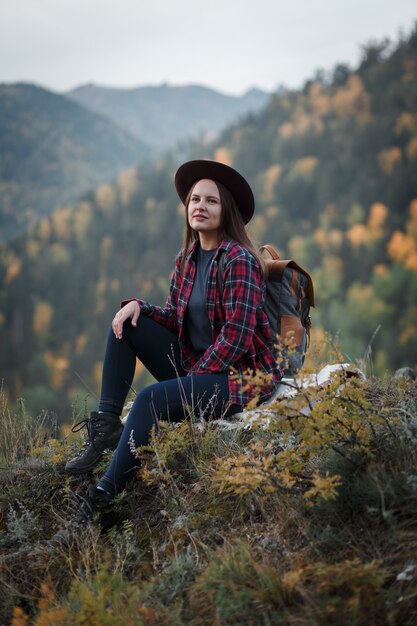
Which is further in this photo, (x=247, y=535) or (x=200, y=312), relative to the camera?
(x=200, y=312)

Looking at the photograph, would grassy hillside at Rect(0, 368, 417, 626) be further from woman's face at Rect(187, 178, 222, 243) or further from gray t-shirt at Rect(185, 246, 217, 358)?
woman's face at Rect(187, 178, 222, 243)

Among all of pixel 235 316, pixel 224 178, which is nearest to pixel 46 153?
pixel 224 178

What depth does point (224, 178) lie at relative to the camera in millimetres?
3424

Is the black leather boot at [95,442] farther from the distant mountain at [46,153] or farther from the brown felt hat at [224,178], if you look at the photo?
the distant mountain at [46,153]

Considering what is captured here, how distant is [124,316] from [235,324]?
1.85 ft

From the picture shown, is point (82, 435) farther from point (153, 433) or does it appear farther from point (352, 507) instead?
point (352, 507)

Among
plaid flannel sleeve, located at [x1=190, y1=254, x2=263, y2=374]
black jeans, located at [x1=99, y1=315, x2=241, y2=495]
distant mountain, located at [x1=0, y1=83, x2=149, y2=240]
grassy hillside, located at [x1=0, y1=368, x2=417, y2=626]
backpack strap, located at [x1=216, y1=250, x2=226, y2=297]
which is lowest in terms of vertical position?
grassy hillside, located at [x1=0, y1=368, x2=417, y2=626]

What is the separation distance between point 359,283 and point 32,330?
39126 millimetres

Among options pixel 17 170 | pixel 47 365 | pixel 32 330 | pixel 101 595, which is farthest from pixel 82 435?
pixel 17 170

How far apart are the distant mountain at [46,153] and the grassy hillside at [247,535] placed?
442ft

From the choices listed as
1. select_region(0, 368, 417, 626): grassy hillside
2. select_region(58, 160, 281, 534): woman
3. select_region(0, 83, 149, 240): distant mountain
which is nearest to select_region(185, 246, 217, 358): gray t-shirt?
select_region(58, 160, 281, 534): woman

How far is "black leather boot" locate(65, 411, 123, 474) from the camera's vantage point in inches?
125

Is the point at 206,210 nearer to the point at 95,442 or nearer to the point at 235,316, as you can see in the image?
the point at 235,316

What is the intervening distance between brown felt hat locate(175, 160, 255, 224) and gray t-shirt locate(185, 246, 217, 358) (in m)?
0.29
